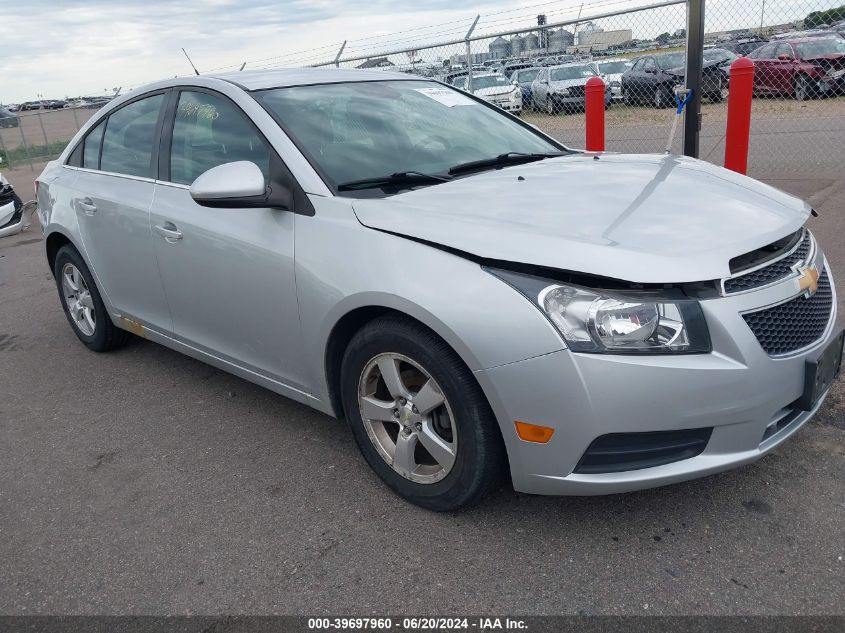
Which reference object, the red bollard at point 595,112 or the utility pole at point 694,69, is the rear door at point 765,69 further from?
the utility pole at point 694,69

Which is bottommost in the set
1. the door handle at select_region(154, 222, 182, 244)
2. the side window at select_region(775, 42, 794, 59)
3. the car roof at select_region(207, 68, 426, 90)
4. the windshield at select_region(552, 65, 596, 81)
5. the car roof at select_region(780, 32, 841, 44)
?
the side window at select_region(775, 42, 794, 59)

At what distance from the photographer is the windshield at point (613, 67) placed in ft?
33.4

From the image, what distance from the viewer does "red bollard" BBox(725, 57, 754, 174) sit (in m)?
6.98

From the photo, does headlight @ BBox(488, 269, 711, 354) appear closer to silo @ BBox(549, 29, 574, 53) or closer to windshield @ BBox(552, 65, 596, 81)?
silo @ BBox(549, 29, 574, 53)

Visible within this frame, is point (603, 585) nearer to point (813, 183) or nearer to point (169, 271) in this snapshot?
point (169, 271)

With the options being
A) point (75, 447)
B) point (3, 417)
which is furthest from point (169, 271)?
point (3, 417)

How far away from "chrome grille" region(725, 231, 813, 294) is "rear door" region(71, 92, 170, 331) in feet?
9.07

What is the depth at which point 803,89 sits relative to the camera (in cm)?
1224

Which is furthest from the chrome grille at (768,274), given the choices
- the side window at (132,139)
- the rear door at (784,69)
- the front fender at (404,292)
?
the rear door at (784,69)

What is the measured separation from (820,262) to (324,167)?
2.02 meters

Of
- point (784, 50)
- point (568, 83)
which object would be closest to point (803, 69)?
point (784, 50)

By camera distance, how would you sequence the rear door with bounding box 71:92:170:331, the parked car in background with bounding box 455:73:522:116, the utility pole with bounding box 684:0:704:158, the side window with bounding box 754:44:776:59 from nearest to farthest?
1. the rear door with bounding box 71:92:170:331
2. the utility pole with bounding box 684:0:704:158
3. the parked car in background with bounding box 455:73:522:116
4. the side window with bounding box 754:44:776:59

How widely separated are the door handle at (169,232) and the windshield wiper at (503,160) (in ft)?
4.42

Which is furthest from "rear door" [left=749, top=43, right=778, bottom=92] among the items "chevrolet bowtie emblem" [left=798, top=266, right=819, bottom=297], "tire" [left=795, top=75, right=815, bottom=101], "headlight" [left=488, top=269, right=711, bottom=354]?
"headlight" [left=488, top=269, right=711, bottom=354]
